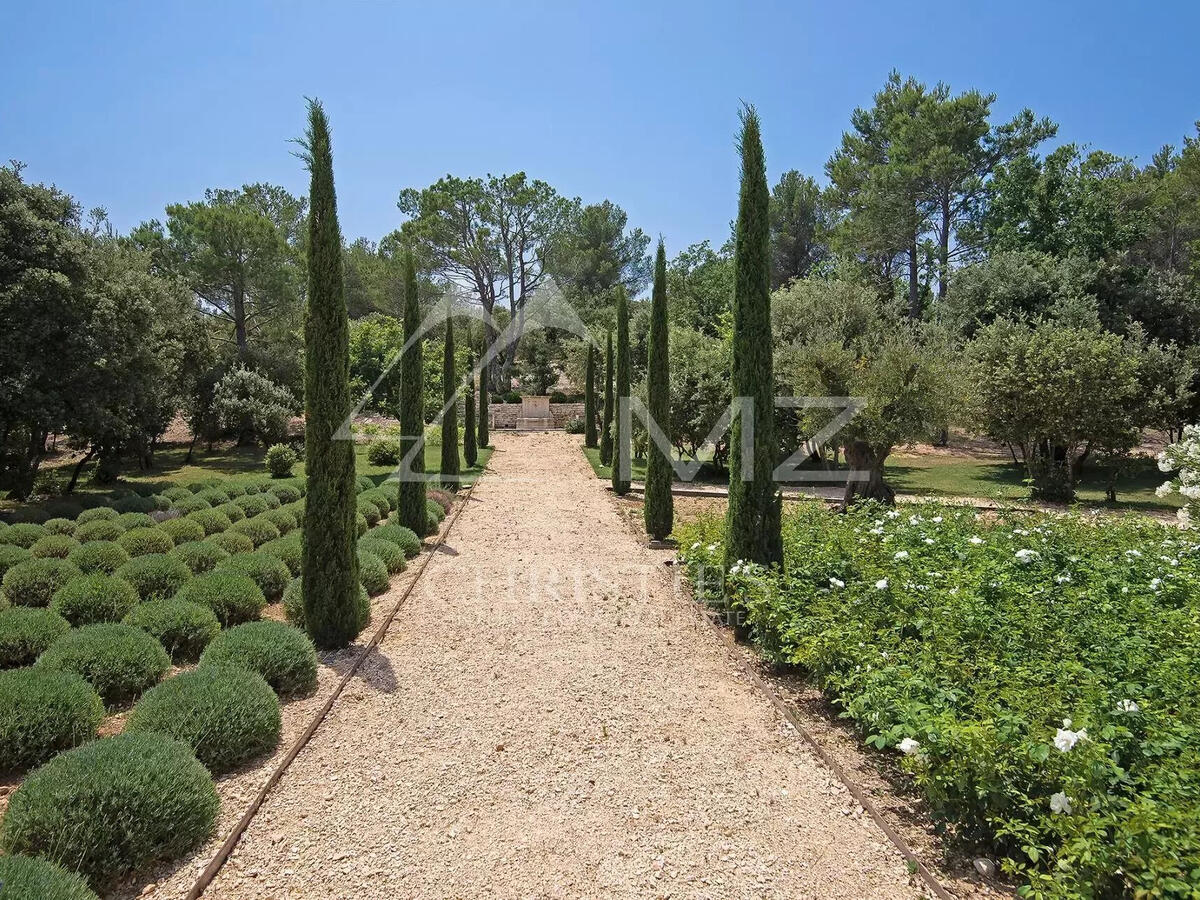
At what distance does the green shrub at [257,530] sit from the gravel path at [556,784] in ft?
13.0

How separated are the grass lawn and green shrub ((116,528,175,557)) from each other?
12.3m

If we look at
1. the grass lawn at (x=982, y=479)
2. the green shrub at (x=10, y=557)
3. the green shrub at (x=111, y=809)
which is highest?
the grass lawn at (x=982, y=479)

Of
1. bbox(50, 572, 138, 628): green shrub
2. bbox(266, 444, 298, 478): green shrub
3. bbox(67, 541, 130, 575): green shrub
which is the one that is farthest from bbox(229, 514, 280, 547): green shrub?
bbox(266, 444, 298, 478): green shrub

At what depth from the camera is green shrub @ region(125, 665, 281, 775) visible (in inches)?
162

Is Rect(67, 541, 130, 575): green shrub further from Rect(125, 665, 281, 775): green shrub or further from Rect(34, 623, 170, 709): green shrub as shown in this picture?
Rect(125, 665, 281, 775): green shrub

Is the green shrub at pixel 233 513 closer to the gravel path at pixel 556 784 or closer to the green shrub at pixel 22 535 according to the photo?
the green shrub at pixel 22 535

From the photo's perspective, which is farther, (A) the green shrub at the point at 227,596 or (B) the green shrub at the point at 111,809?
(A) the green shrub at the point at 227,596

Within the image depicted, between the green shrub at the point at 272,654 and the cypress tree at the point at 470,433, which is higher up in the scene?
the cypress tree at the point at 470,433

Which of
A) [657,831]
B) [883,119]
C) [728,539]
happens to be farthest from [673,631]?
[883,119]

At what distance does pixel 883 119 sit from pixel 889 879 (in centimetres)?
3724

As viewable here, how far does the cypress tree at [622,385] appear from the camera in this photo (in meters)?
17.2

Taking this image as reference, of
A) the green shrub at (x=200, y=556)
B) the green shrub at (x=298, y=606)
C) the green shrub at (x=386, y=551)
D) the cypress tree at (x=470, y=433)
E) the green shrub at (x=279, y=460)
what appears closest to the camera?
the green shrub at (x=298, y=606)

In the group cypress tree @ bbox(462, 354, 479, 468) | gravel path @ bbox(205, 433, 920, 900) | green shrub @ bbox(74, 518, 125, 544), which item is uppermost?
cypress tree @ bbox(462, 354, 479, 468)

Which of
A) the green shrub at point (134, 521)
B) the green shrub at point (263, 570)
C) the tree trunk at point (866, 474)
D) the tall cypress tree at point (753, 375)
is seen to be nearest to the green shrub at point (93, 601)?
the green shrub at point (263, 570)
